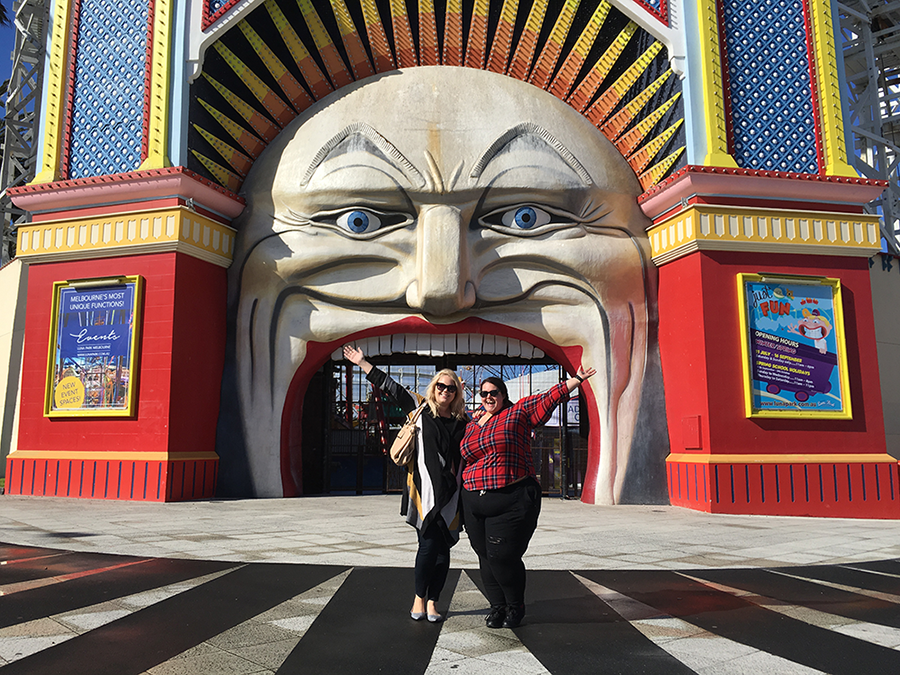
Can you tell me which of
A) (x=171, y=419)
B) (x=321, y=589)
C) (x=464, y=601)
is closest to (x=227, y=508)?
(x=171, y=419)

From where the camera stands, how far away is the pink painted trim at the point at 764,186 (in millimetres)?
9969

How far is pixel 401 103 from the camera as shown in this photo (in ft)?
36.0

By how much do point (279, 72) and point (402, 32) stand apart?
6.63 ft

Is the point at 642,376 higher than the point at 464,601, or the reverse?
the point at 642,376

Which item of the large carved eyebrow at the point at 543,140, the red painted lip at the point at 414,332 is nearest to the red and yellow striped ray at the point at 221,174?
the red painted lip at the point at 414,332

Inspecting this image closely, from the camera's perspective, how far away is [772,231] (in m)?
10.1

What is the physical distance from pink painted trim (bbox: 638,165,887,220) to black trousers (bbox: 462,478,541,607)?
24.3ft

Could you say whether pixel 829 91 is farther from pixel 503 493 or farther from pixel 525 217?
pixel 503 493

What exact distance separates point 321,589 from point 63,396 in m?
7.64

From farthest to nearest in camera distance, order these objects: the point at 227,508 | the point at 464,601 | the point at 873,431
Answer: the point at 873,431 < the point at 227,508 < the point at 464,601

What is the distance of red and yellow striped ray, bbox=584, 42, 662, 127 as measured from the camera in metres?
11.1

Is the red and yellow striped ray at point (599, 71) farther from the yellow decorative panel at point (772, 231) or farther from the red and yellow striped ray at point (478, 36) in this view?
the yellow decorative panel at point (772, 231)

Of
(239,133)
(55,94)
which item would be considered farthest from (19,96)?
(239,133)

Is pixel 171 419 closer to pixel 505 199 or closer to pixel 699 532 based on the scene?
pixel 505 199
